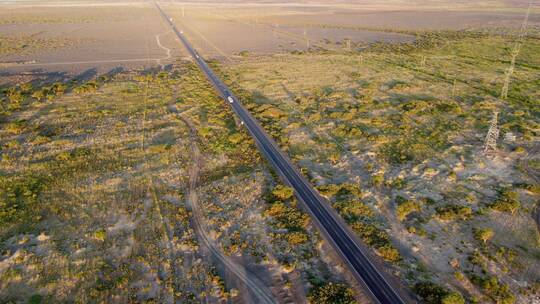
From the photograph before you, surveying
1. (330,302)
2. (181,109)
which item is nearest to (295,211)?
(330,302)

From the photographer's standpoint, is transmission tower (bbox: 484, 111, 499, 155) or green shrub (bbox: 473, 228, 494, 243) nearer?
green shrub (bbox: 473, 228, 494, 243)

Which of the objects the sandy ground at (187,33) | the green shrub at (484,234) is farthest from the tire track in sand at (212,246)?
the sandy ground at (187,33)

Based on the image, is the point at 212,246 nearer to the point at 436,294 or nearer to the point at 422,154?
the point at 436,294

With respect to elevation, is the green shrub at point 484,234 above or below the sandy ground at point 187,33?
below

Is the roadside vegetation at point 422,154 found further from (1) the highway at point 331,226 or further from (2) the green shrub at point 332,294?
(2) the green shrub at point 332,294

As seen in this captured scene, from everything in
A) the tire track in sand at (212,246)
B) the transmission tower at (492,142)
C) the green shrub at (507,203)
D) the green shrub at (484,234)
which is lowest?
the tire track in sand at (212,246)

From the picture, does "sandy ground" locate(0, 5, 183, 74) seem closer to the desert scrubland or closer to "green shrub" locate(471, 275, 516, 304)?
the desert scrubland

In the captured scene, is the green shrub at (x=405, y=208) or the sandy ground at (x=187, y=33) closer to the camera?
the green shrub at (x=405, y=208)

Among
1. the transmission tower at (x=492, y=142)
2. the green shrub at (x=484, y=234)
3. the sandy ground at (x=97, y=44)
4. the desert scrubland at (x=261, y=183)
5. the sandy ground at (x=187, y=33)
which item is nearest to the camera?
the desert scrubland at (x=261, y=183)

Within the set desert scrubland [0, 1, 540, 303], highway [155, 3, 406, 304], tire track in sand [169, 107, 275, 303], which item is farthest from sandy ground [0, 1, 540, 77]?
tire track in sand [169, 107, 275, 303]

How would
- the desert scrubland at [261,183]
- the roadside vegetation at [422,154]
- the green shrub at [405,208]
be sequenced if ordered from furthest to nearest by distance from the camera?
the green shrub at [405,208] → the roadside vegetation at [422,154] → the desert scrubland at [261,183]
